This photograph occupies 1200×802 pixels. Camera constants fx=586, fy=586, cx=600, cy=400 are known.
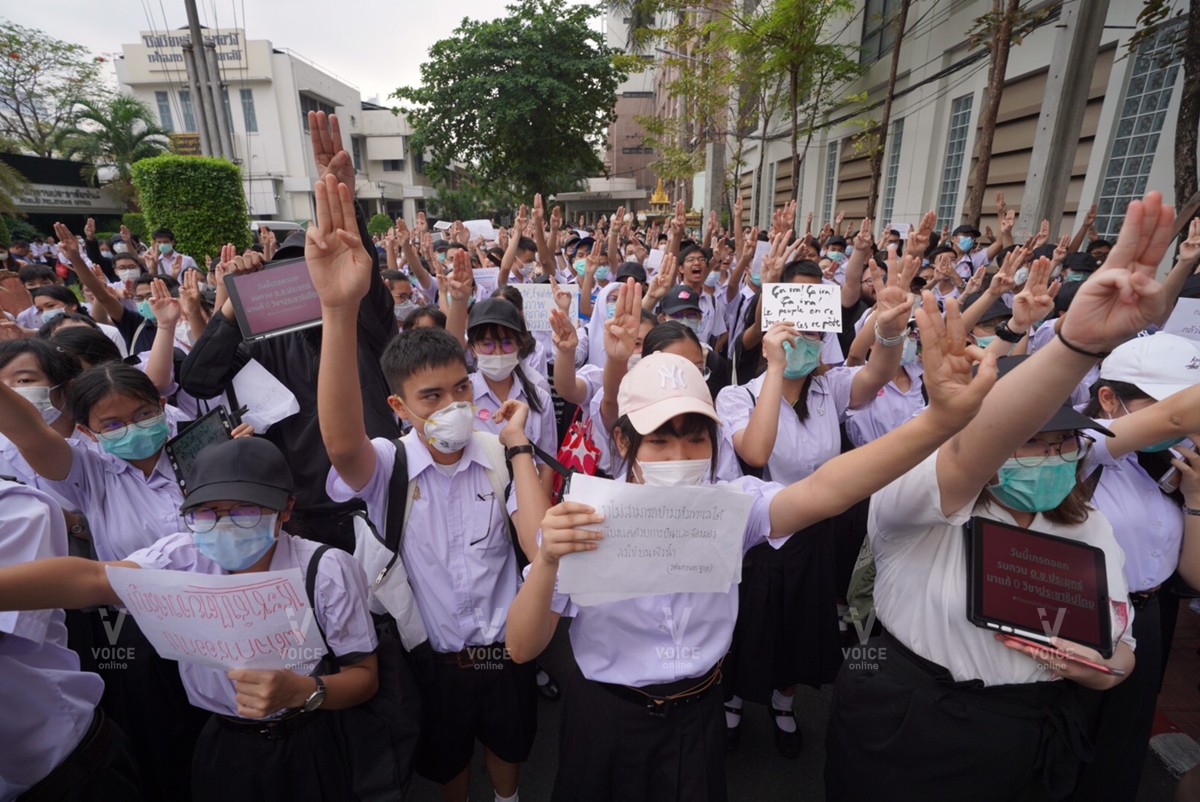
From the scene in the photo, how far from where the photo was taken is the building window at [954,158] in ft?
33.9

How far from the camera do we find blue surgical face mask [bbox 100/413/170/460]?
221cm

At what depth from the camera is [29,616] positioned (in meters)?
1.55

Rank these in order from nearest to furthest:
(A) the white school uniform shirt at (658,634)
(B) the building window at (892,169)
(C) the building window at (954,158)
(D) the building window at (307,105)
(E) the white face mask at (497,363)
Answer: (A) the white school uniform shirt at (658,634) < (E) the white face mask at (497,363) < (C) the building window at (954,158) < (B) the building window at (892,169) < (D) the building window at (307,105)

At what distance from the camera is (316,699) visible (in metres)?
1.61

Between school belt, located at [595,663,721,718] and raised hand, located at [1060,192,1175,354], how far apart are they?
130cm

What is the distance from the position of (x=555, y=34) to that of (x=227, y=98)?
18.8 meters

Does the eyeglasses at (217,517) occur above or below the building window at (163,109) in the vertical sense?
below

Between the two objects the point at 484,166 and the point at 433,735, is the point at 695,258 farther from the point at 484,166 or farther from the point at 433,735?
the point at 484,166

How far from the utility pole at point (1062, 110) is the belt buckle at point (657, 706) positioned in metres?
8.84

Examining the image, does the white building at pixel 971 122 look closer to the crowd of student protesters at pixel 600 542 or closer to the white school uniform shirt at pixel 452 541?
the crowd of student protesters at pixel 600 542

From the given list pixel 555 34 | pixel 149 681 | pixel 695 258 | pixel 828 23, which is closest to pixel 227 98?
pixel 555 34

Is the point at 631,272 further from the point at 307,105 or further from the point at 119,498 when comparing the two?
the point at 307,105

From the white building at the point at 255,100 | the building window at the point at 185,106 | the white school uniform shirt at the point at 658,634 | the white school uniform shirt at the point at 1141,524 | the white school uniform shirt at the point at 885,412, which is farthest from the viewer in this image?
the building window at the point at 185,106

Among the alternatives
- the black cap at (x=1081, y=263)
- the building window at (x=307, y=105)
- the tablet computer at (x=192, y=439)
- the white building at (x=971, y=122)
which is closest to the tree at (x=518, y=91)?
the building window at (x=307, y=105)
